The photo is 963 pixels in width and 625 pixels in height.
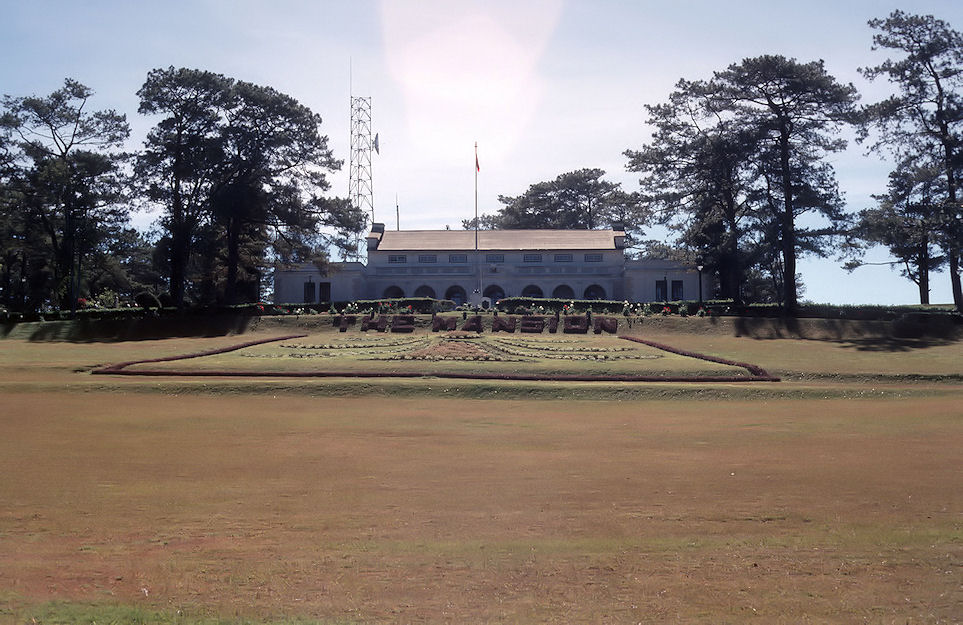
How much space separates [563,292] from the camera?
223ft

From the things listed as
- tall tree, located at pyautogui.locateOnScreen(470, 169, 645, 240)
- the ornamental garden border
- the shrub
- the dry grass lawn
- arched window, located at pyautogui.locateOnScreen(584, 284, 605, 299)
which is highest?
tall tree, located at pyautogui.locateOnScreen(470, 169, 645, 240)

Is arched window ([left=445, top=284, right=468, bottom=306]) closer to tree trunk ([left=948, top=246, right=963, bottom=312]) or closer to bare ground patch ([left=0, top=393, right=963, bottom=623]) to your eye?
tree trunk ([left=948, top=246, right=963, bottom=312])

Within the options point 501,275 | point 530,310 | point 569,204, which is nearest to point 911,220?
point 530,310

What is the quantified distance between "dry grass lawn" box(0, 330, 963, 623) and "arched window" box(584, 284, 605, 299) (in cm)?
4928

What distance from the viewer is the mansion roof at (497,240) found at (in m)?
68.4

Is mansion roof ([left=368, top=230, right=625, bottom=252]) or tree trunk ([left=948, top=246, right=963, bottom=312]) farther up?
mansion roof ([left=368, top=230, right=625, bottom=252])

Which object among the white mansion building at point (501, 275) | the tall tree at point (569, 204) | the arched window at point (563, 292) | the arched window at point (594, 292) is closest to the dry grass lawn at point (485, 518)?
the white mansion building at point (501, 275)

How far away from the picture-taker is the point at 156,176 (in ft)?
164

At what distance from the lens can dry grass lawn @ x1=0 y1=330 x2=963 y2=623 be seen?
25.8 feet

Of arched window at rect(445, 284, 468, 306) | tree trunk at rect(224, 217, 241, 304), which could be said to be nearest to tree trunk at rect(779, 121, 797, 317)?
arched window at rect(445, 284, 468, 306)

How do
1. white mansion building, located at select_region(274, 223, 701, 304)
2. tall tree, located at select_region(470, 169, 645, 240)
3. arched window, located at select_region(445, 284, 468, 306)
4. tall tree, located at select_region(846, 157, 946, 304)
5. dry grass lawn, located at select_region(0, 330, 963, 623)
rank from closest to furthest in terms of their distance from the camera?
dry grass lawn, located at select_region(0, 330, 963, 623) < tall tree, located at select_region(846, 157, 946, 304) < white mansion building, located at select_region(274, 223, 701, 304) < arched window, located at select_region(445, 284, 468, 306) < tall tree, located at select_region(470, 169, 645, 240)

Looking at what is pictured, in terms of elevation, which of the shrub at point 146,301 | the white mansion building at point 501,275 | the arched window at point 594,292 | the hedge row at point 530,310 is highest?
the white mansion building at point 501,275

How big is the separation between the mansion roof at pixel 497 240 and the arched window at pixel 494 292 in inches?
130

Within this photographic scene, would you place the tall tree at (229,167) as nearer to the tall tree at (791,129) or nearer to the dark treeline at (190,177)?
the dark treeline at (190,177)
